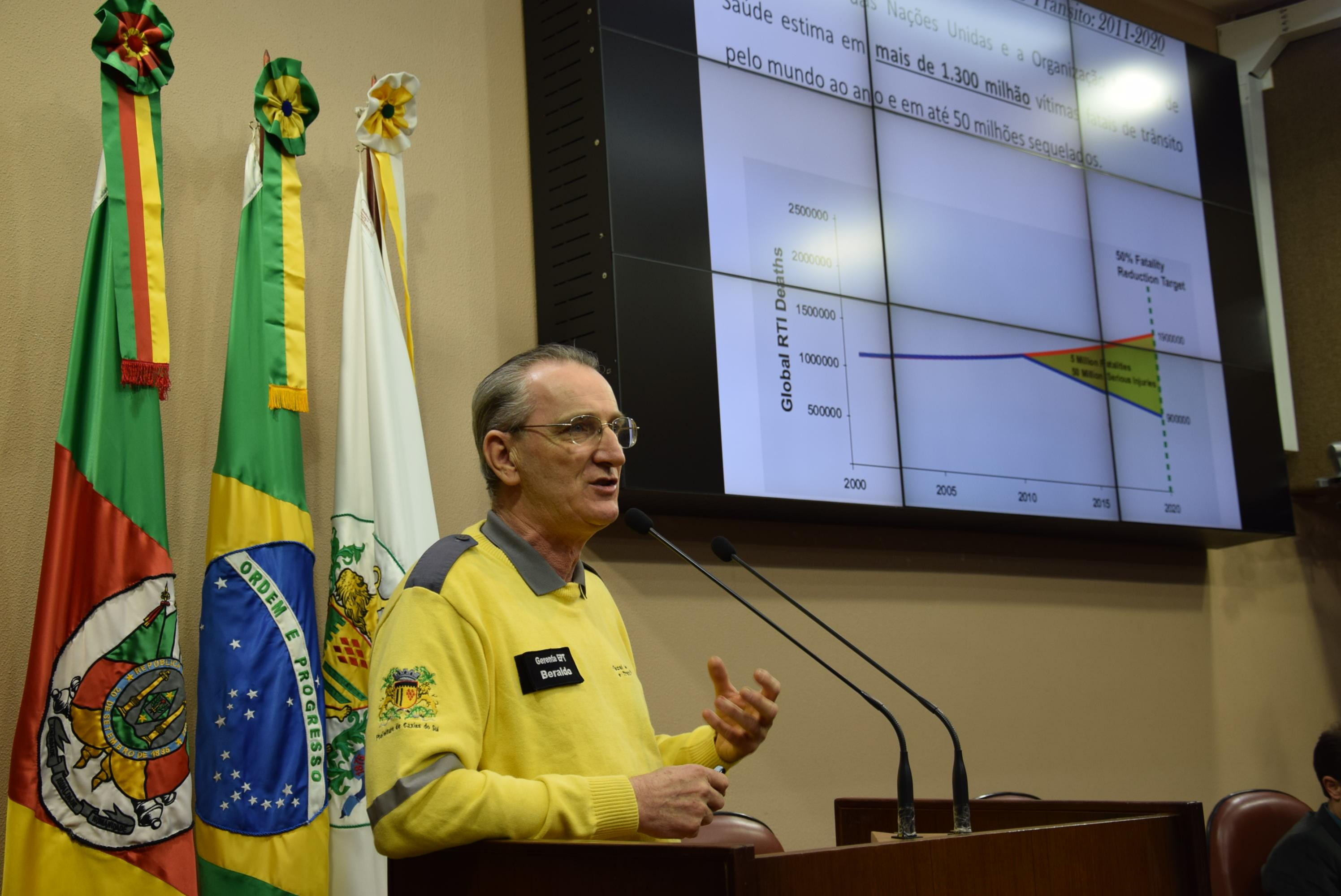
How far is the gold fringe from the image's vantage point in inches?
104

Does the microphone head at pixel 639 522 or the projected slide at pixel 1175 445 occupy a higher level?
the projected slide at pixel 1175 445

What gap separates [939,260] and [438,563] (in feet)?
8.94

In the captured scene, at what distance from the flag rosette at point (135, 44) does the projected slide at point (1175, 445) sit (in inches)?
127

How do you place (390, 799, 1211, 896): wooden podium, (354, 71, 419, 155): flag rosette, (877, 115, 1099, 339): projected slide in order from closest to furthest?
1. (390, 799, 1211, 896): wooden podium
2. (354, 71, 419, 155): flag rosette
3. (877, 115, 1099, 339): projected slide

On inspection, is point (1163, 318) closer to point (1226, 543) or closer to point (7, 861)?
point (1226, 543)

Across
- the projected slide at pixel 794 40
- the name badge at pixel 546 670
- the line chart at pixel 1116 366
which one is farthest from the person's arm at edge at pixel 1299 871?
the projected slide at pixel 794 40

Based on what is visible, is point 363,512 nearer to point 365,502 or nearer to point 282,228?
point 365,502

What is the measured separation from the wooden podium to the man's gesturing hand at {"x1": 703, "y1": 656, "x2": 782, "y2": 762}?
303 millimetres

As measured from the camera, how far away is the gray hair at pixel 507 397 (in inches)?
80.1

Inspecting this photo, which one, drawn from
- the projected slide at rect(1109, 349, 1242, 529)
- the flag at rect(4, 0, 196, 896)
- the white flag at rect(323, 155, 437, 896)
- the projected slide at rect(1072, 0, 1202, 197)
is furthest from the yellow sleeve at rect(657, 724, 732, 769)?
the projected slide at rect(1072, 0, 1202, 197)

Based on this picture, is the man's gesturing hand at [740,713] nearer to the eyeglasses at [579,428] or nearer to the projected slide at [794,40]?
the eyeglasses at [579,428]

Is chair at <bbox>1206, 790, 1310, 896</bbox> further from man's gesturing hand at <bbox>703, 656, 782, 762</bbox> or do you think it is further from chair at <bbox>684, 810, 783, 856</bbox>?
man's gesturing hand at <bbox>703, 656, 782, 762</bbox>

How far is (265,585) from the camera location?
8.45 feet

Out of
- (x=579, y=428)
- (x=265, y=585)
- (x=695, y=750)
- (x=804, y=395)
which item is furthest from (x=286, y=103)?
(x=695, y=750)
